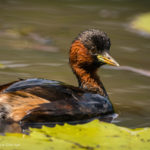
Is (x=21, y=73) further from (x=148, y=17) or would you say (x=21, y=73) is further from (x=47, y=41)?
(x=148, y=17)

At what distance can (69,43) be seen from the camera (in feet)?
32.1

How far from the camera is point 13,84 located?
5715 millimetres

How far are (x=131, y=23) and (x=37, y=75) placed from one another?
4.60 meters

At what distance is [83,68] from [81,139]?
248 centimetres

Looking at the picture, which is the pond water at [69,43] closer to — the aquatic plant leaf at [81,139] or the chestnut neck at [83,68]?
the chestnut neck at [83,68]

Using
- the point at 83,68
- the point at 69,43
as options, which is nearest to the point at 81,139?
the point at 83,68

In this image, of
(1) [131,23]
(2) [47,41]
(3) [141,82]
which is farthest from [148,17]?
(3) [141,82]

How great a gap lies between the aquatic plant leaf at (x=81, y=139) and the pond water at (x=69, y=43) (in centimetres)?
135

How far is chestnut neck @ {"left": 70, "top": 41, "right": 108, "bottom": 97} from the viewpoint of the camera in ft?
21.6

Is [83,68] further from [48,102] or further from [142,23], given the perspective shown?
[142,23]

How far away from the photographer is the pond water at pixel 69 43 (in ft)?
23.1

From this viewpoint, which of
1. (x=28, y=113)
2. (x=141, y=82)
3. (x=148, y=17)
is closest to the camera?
(x=28, y=113)

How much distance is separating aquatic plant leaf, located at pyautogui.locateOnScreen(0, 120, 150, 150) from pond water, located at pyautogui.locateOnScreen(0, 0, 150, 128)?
53.2 inches

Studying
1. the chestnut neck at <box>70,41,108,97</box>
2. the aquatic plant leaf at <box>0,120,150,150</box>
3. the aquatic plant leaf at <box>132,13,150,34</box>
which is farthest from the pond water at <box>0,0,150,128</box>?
the aquatic plant leaf at <box>0,120,150,150</box>
